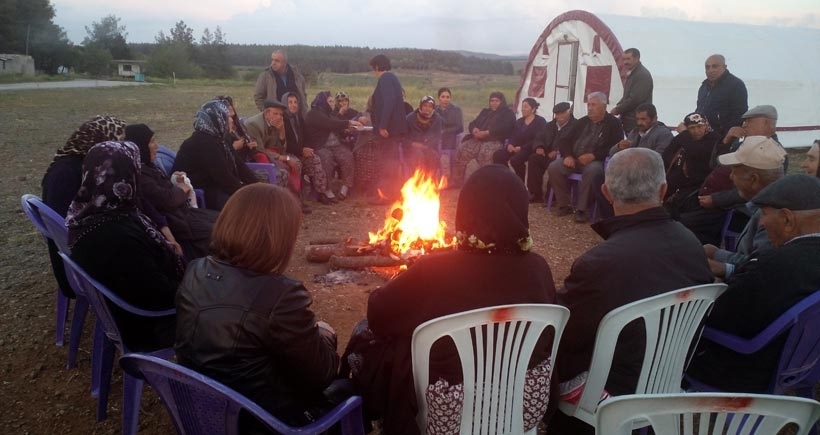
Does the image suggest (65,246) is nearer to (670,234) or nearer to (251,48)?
(670,234)

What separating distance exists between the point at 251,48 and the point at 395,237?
337 feet

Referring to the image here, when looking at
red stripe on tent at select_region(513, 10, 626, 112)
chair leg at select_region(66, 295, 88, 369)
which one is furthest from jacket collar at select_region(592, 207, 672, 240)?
red stripe on tent at select_region(513, 10, 626, 112)

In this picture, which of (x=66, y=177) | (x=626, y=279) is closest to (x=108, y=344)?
(x=66, y=177)

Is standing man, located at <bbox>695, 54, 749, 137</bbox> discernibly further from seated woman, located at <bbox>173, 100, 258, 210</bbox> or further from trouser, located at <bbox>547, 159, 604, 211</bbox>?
seated woman, located at <bbox>173, 100, 258, 210</bbox>

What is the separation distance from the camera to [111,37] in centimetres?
7488

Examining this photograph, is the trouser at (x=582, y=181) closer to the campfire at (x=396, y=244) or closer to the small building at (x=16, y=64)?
the campfire at (x=396, y=244)

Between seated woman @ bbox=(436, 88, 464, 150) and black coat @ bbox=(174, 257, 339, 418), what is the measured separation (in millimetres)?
7327

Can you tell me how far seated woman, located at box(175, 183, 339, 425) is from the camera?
182cm

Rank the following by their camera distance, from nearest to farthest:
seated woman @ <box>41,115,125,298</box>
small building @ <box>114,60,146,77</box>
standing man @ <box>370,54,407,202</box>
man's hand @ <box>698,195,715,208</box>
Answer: seated woman @ <box>41,115,125,298</box> < man's hand @ <box>698,195,715,208</box> < standing man @ <box>370,54,407,202</box> < small building @ <box>114,60,146,77</box>

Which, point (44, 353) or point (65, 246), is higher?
point (65, 246)

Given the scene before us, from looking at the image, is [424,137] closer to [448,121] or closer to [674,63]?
[448,121]

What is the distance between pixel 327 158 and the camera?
778cm

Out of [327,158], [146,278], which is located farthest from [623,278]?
[327,158]

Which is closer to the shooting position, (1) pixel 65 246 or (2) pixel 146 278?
(2) pixel 146 278
